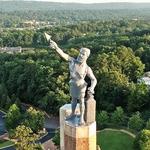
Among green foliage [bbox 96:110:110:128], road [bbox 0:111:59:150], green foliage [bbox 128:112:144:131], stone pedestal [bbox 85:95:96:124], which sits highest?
stone pedestal [bbox 85:95:96:124]

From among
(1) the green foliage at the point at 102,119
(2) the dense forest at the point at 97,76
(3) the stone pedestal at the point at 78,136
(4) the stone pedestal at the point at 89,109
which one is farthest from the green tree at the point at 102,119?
(3) the stone pedestal at the point at 78,136

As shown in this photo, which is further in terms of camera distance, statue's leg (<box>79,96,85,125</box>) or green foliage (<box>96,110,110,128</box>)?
green foliage (<box>96,110,110,128</box>)

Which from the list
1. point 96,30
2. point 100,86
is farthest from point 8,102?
point 96,30

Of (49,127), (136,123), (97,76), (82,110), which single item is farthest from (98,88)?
(82,110)

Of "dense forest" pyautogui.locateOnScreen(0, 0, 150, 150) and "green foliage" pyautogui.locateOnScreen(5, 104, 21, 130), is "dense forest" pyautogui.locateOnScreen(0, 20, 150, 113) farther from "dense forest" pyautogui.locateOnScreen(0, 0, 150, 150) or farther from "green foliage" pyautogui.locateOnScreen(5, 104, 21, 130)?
"green foliage" pyautogui.locateOnScreen(5, 104, 21, 130)

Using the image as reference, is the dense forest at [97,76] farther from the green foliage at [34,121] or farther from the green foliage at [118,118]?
the green foliage at [34,121]

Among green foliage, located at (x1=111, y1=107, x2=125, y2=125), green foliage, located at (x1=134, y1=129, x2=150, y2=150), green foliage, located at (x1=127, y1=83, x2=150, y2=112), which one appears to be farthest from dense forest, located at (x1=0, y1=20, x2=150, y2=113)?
green foliage, located at (x1=134, y1=129, x2=150, y2=150)
